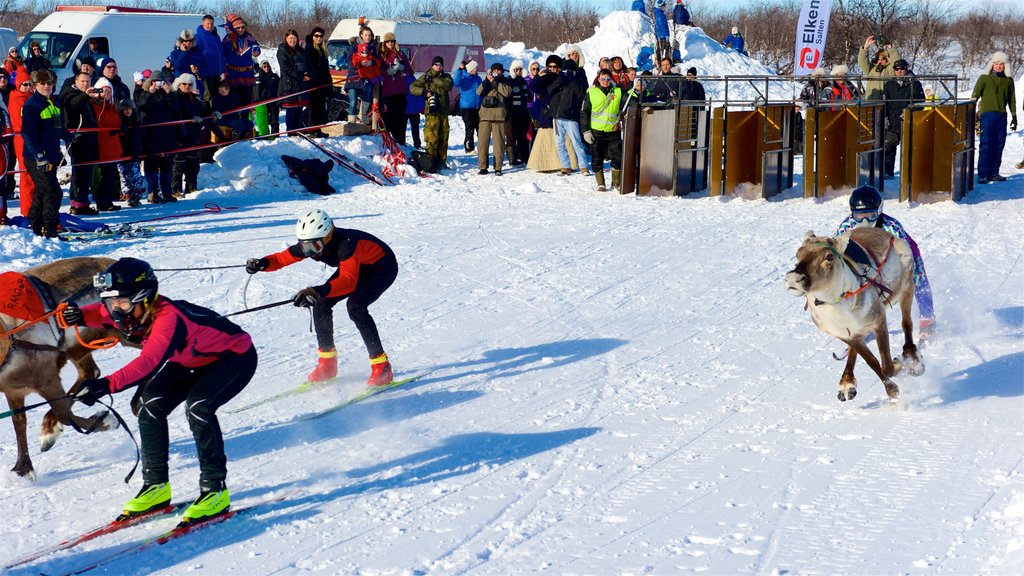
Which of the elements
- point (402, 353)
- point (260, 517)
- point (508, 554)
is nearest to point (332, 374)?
point (402, 353)

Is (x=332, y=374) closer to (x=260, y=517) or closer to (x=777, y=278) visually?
(x=260, y=517)

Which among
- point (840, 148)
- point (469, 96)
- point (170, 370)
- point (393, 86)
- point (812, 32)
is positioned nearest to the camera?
point (170, 370)

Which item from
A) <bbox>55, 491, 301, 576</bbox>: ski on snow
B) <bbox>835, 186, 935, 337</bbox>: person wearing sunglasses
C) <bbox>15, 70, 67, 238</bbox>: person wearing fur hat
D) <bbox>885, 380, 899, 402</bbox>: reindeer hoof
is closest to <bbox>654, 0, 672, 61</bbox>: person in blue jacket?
<bbox>15, 70, 67, 238</bbox>: person wearing fur hat

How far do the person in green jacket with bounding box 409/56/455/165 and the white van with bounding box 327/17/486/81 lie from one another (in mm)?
5725

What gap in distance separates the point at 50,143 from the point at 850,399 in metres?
8.93

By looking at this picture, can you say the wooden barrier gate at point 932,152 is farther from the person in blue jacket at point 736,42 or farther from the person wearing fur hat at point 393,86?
the person in blue jacket at point 736,42

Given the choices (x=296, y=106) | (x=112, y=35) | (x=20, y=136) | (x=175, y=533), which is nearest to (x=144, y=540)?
(x=175, y=533)

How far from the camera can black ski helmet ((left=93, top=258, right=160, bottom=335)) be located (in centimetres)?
533

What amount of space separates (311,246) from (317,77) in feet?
37.1

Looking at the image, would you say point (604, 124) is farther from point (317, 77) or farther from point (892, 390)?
point (892, 390)

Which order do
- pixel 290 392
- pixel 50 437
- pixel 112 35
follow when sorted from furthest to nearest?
pixel 112 35 < pixel 290 392 < pixel 50 437

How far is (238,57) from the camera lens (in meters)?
17.5

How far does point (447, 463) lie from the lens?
6.32 metres

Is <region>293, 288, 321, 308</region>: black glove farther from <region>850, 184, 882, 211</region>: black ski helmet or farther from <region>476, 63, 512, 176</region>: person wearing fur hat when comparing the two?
<region>476, 63, 512, 176</region>: person wearing fur hat
